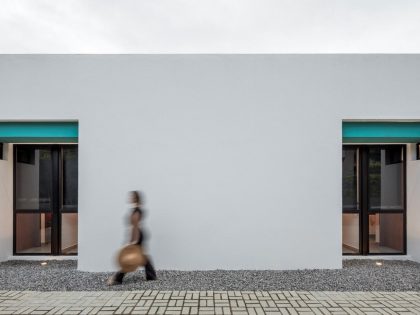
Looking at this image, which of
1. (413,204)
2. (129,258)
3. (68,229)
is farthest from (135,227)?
(413,204)

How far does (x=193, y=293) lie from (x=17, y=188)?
493 centimetres

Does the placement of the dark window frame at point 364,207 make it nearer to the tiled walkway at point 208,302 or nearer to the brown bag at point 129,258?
the tiled walkway at point 208,302

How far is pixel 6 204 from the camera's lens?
6559 mm

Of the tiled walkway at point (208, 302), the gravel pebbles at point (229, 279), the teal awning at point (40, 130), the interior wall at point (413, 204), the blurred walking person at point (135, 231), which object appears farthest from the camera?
the interior wall at point (413, 204)

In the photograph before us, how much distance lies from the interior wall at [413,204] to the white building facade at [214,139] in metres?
1.20

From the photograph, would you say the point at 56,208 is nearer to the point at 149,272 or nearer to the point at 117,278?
the point at 117,278

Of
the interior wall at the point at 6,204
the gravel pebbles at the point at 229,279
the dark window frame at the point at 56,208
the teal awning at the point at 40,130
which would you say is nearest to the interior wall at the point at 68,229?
the dark window frame at the point at 56,208

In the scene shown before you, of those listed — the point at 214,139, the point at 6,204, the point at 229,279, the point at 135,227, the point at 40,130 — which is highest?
the point at 40,130

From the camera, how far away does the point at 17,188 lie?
6816mm

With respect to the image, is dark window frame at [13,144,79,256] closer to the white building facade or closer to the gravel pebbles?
the gravel pebbles

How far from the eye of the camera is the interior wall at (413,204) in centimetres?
638

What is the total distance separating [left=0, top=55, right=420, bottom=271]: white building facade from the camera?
5594 millimetres

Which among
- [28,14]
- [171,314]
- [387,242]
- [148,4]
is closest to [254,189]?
[171,314]

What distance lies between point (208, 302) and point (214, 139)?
9.11 feet
